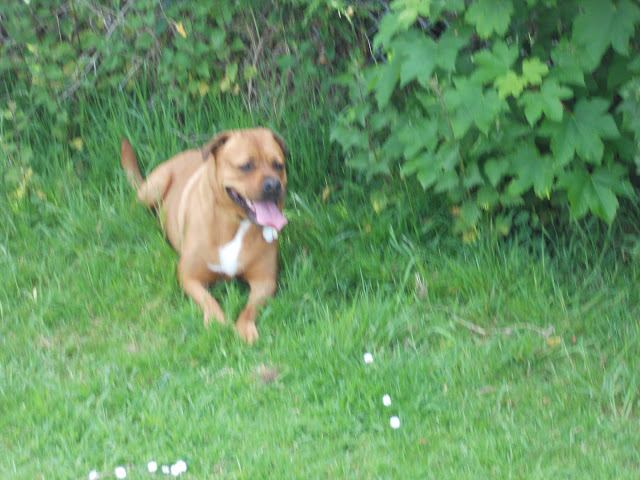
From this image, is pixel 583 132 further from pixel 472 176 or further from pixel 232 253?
pixel 232 253

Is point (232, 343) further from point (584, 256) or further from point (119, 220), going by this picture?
point (584, 256)

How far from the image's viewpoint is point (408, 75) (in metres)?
4.04

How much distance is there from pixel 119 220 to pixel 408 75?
2.08m

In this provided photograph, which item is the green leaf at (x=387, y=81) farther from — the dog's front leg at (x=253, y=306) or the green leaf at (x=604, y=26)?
the dog's front leg at (x=253, y=306)

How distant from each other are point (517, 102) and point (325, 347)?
4.99 ft

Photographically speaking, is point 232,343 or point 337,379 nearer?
point 337,379

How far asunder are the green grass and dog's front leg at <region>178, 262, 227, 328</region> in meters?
0.06

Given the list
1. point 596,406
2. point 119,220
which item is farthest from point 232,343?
point 596,406

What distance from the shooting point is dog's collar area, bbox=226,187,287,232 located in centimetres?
439

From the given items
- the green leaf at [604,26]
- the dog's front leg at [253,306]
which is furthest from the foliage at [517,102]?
the dog's front leg at [253,306]

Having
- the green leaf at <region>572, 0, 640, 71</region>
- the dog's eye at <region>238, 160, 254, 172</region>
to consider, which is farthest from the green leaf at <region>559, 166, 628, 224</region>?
the dog's eye at <region>238, 160, 254, 172</region>

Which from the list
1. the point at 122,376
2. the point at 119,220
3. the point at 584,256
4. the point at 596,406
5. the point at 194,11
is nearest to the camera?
the point at 596,406

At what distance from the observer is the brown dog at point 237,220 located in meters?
4.36

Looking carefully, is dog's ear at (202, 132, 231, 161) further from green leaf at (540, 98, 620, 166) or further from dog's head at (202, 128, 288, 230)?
green leaf at (540, 98, 620, 166)
